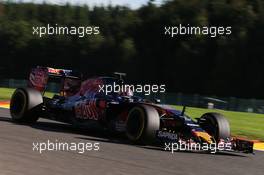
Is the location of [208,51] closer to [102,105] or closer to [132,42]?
[132,42]

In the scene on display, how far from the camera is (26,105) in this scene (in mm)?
13617

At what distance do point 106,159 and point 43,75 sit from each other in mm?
6032

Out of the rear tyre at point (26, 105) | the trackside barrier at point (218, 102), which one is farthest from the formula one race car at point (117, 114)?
the trackside barrier at point (218, 102)

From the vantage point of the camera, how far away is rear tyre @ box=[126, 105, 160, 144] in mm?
10960

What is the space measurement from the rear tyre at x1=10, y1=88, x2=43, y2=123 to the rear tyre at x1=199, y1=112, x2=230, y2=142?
403cm

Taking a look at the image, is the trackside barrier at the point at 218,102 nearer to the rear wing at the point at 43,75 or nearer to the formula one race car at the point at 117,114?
the rear wing at the point at 43,75

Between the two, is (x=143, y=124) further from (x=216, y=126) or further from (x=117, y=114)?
(x=216, y=126)

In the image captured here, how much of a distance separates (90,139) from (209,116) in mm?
2708

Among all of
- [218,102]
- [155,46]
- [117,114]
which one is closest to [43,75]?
[117,114]

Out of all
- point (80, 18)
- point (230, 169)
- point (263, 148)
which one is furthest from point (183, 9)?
point (230, 169)

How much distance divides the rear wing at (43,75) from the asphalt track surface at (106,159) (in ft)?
7.74

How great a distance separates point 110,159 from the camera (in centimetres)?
904

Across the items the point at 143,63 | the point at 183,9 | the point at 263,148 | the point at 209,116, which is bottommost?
the point at 263,148

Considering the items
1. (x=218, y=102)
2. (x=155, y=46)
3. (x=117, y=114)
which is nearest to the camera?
(x=117, y=114)
